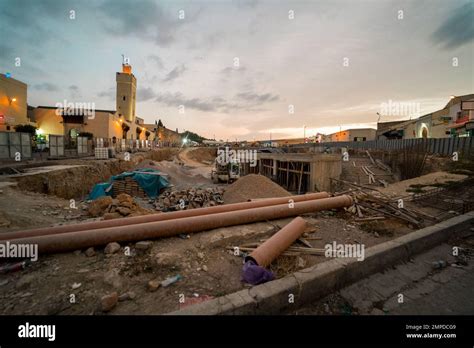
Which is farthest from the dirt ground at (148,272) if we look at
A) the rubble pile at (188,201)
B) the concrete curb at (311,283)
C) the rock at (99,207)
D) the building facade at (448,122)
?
the building facade at (448,122)

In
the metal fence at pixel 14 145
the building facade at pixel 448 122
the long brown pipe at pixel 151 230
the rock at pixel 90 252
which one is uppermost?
the building facade at pixel 448 122

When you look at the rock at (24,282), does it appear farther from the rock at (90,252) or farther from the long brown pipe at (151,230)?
the rock at (90,252)

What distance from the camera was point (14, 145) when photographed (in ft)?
47.7

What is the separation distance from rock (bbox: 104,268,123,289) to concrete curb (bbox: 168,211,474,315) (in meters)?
1.16

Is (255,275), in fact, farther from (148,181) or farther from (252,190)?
(148,181)

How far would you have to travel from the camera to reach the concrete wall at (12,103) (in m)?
25.2

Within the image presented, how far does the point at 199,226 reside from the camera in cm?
454

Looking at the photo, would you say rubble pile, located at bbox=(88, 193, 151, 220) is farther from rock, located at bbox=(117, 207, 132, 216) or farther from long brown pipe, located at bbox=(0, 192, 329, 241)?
long brown pipe, located at bbox=(0, 192, 329, 241)

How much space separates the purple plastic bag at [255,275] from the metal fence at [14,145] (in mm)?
19845

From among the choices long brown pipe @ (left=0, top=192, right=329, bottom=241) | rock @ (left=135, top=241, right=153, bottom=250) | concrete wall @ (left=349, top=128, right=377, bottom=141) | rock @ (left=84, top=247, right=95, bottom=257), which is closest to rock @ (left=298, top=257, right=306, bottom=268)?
long brown pipe @ (left=0, top=192, right=329, bottom=241)

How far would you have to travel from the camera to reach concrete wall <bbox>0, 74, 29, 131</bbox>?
25.2m
